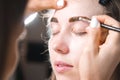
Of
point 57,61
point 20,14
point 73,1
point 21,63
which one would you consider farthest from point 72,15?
point 21,63

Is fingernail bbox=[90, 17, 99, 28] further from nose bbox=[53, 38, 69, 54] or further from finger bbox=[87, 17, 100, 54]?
nose bbox=[53, 38, 69, 54]

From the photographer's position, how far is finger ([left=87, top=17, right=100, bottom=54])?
0.70 m

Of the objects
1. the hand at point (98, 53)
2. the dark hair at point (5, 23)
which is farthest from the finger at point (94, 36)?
the dark hair at point (5, 23)

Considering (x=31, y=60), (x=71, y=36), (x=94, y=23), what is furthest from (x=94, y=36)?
(x=31, y=60)

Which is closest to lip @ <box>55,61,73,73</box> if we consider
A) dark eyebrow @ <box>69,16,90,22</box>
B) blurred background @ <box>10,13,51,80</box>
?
dark eyebrow @ <box>69,16,90,22</box>

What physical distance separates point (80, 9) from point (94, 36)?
16 cm

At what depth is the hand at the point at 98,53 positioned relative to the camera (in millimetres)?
708

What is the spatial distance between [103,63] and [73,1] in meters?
0.23

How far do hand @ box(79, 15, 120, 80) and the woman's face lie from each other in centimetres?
8

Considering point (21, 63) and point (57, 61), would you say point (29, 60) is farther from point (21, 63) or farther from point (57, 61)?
point (57, 61)

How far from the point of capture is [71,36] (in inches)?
32.7

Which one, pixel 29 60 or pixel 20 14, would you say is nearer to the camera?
pixel 20 14

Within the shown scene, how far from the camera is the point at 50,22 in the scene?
0.90 m

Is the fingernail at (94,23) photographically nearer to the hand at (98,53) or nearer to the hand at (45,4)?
the hand at (98,53)
